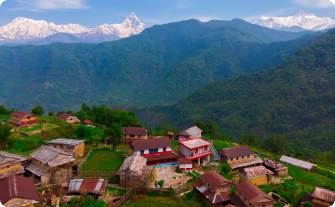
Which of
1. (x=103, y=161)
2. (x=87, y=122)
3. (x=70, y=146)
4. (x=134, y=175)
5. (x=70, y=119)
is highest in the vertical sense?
(x=70, y=146)

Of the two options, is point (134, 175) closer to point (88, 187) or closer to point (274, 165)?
point (88, 187)

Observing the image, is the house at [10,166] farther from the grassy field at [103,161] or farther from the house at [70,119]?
the house at [70,119]

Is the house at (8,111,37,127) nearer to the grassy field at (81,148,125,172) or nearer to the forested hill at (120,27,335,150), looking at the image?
the grassy field at (81,148,125,172)

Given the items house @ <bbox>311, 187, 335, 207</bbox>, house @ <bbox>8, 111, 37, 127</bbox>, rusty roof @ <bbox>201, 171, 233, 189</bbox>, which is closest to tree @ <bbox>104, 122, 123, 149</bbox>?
rusty roof @ <bbox>201, 171, 233, 189</bbox>

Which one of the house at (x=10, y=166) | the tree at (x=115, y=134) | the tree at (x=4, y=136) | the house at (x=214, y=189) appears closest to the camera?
the house at (x=10, y=166)

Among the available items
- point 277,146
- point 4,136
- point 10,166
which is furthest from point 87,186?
point 277,146

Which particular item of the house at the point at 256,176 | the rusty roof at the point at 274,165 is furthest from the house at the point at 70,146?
the rusty roof at the point at 274,165

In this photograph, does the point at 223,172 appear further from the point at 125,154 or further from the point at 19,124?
the point at 19,124
